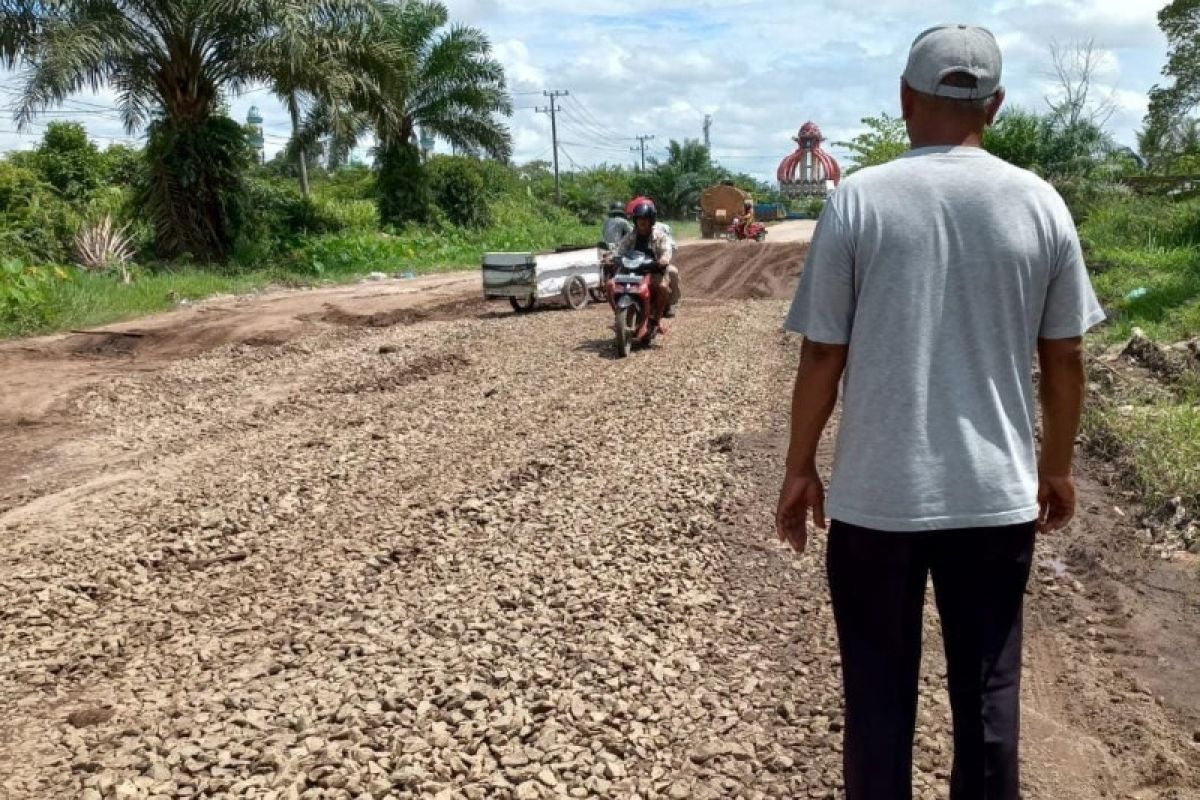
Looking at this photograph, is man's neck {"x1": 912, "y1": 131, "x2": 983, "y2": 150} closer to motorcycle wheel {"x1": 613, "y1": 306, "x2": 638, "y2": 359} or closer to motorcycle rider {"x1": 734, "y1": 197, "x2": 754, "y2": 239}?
motorcycle wheel {"x1": 613, "y1": 306, "x2": 638, "y2": 359}

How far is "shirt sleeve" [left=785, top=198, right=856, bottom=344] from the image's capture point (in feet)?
6.95

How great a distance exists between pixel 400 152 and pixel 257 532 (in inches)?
975

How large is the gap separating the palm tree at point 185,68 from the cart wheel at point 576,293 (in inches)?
272

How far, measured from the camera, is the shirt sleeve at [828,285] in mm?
2117

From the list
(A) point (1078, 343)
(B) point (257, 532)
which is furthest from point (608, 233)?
(A) point (1078, 343)

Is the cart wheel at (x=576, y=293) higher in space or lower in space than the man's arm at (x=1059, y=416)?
lower

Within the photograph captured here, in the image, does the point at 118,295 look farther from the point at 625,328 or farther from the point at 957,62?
the point at 957,62

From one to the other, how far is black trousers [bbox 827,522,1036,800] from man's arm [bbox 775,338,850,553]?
0.15 m

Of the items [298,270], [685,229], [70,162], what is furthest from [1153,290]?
[685,229]

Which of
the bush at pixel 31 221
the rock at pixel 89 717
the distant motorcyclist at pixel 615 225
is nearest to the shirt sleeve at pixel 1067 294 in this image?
the rock at pixel 89 717

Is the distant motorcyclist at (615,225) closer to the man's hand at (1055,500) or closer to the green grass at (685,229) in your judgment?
the man's hand at (1055,500)

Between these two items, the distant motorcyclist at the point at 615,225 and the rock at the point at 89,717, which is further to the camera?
the distant motorcyclist at the point at 615,225

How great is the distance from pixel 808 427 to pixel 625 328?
8.26 metres

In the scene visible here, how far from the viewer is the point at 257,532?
5.43 meters
